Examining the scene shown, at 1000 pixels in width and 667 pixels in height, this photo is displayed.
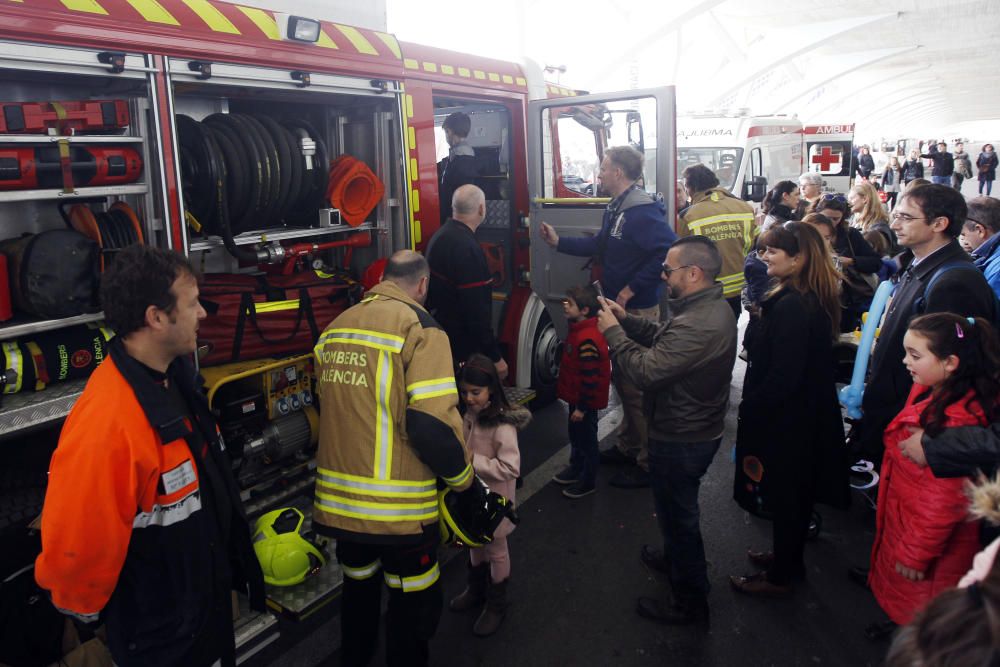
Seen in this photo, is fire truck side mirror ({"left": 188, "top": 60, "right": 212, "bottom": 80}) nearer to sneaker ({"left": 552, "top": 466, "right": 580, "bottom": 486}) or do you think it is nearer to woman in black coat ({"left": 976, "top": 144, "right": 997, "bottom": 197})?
sneaker ({"left": 552, "top": 466, "right": 580, "bottom": 486})

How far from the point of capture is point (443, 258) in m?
4.09

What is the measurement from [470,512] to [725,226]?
383 cm

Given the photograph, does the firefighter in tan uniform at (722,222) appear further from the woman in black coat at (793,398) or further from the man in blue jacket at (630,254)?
the woman in black coat at (793,398)

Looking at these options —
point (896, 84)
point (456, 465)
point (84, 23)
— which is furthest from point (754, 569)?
point (896, 84)

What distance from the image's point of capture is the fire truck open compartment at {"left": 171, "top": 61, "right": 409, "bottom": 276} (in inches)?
134

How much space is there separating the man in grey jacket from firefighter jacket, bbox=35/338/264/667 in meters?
1.63

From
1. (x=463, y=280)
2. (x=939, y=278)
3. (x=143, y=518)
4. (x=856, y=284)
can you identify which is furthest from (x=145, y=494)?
(x=856, y=284)

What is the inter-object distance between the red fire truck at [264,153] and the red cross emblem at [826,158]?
11689 mm

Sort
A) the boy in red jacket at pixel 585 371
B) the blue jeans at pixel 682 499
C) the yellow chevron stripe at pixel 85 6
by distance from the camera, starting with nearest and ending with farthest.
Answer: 1. the yellow chevron stripe at pixel 85 6
2. the blue jeans at pixel 682 499
3. the boy in red jacket at pixel 585 371

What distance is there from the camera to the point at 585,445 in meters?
4.22

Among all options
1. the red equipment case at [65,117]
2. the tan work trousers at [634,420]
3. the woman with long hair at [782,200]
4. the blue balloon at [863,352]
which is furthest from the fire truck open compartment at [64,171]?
the woman with long hair at [782,200]

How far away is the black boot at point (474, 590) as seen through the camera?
321 cm

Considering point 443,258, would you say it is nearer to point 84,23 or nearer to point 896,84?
point 84,23

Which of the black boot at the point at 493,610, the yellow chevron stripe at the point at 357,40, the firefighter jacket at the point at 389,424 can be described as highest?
the yellow chevron stripe at the point at 357,40
